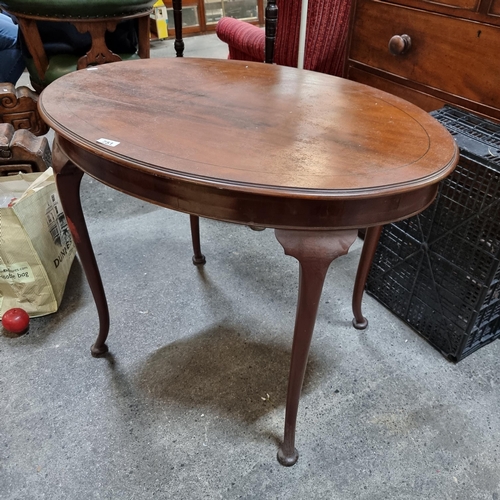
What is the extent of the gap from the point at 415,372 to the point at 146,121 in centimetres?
97

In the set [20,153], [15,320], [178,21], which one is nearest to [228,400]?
[15,320]

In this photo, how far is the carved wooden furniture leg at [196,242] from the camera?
5.02 feet

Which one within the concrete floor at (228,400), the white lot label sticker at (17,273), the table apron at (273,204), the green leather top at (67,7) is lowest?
the concrete floor at (228,400)

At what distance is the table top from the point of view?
2.22 feet

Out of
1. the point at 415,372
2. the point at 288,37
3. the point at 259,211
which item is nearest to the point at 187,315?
the point at 415,372

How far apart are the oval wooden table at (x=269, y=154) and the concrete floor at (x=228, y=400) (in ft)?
0.50

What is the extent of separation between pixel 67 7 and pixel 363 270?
1410 millimetres

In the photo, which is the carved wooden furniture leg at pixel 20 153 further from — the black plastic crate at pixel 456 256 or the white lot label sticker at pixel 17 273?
the black plastic crate at pixel 456 256

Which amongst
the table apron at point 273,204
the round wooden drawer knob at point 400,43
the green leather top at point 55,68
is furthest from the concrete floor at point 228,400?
the green leather top at point 55,68

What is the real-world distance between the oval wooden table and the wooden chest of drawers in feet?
0.97

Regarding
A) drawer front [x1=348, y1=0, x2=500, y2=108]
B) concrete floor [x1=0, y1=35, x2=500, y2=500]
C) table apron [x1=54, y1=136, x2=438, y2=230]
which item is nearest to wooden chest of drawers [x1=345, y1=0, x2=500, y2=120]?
drawer front [x1=348, y1=0, x2=500, y2=108]

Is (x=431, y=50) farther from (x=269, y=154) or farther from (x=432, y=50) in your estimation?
(x=269, y=154)

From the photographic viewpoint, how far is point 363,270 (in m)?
1.27

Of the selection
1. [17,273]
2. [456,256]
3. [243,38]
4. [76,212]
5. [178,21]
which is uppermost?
[178,21]
